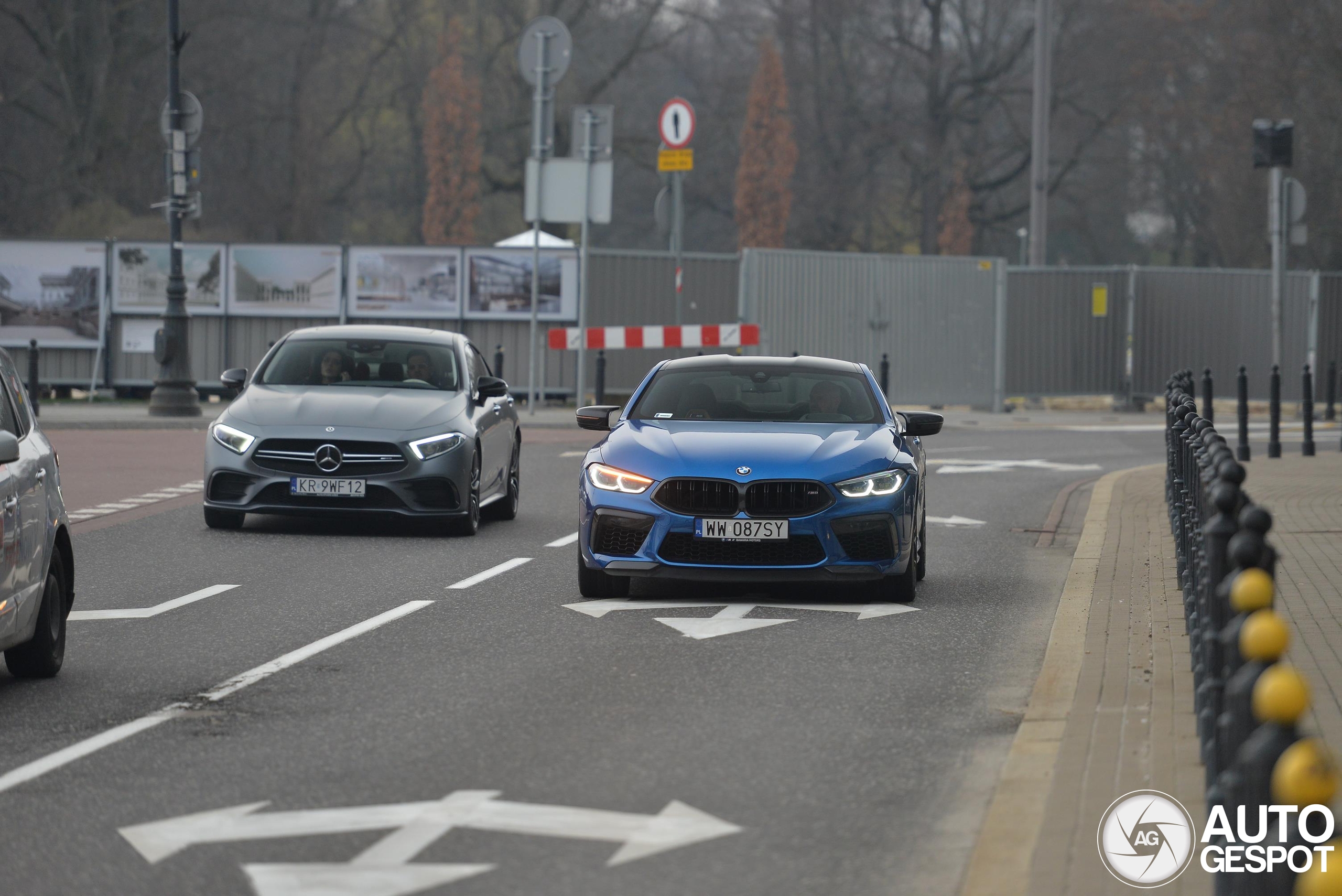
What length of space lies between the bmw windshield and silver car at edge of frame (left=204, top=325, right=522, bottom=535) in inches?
0.4

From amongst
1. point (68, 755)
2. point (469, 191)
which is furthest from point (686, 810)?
point (469, 191)

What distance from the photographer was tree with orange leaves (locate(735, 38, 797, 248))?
58.9 metres

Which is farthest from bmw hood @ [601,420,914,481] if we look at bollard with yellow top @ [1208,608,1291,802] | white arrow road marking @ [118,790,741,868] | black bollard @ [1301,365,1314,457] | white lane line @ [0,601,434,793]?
black bollard @ [1301,365,1314,457]

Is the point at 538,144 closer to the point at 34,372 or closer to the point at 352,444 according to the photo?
the point at 34,372

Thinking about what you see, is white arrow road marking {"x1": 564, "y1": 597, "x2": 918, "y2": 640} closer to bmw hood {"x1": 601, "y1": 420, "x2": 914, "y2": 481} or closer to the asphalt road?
the asphalt road

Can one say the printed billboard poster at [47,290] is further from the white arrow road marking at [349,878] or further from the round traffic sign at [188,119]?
the white arrow road marking at [349,878]

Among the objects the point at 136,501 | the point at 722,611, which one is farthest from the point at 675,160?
the point at 722,611

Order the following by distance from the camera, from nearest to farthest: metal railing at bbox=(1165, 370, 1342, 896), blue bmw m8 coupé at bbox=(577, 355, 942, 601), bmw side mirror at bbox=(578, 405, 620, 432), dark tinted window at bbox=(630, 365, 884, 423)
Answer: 1. metal railing at bbox=(1165, 370, 1342, 896)
2. blue bmw m8 coupé at bbox=(577, 355, 942, 601)
3. dark tinted window at bbox=(630, 365, 884, 423)
4. bmw side mirror at bbox=(578, 405, 620, 432)

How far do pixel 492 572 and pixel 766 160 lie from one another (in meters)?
48.8

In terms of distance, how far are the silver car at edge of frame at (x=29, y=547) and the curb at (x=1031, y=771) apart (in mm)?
3734

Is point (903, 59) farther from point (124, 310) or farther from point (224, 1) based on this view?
point (124, 310)

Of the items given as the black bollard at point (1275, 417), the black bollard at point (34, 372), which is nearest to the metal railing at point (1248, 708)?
the black bollard at point (1275, 417)

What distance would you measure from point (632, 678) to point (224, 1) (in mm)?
41266

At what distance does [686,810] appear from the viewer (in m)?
5.98
